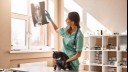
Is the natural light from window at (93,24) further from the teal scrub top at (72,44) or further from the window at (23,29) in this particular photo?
the teal scrub top at (72,44)

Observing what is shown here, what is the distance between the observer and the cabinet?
4117mm

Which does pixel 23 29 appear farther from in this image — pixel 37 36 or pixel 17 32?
pixel 37 36

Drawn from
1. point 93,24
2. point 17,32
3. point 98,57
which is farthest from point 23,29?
point 98,57

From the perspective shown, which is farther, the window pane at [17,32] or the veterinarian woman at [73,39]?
the window pane at [17,32]

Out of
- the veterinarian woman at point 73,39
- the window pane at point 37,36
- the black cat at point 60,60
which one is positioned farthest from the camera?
the window pane at point 37,36

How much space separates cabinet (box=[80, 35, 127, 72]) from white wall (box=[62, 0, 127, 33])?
0.73 feet

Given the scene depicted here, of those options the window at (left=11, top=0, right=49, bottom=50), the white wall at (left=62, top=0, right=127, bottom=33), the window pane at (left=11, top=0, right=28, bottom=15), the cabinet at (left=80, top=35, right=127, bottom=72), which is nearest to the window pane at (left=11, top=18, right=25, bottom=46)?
the window at (left=11, top=0, right=49, bottom=50)

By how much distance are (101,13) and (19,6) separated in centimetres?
172

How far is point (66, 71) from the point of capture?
198 centimetres

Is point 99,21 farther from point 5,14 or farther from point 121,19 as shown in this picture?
point 5,14

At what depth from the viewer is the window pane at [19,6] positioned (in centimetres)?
408

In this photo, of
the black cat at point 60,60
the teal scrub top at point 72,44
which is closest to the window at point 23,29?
the teal scrub top at point 72,44

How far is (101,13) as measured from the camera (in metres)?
4.53

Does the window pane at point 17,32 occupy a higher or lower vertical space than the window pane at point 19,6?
lower
